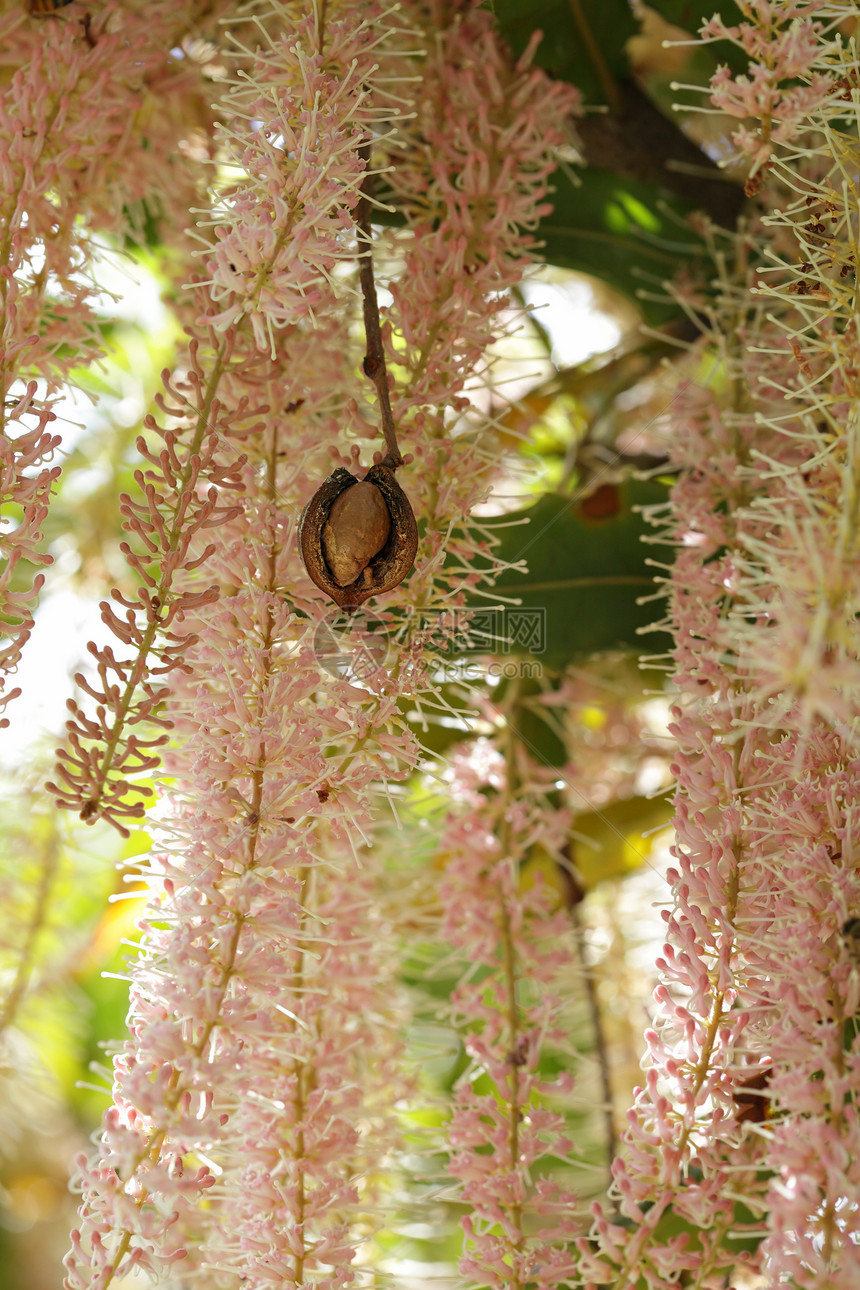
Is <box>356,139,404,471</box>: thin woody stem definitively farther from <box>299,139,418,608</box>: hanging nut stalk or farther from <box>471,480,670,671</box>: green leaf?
<box>471,480,670,671</box>: green leaf

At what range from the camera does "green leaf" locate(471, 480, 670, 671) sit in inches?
26.0

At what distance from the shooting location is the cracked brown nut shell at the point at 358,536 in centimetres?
42

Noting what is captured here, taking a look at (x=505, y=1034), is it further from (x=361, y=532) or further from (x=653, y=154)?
(x=653, y=154)

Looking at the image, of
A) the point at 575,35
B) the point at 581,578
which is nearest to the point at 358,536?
the point at 581,578

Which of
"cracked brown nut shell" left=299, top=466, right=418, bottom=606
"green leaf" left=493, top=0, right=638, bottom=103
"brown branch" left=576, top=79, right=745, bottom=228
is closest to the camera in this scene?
"cracked brown nut shell" left=299, top=466, right=418, bottom=606

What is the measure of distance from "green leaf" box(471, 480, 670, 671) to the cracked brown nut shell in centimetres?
23

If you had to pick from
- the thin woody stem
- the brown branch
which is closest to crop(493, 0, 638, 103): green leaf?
the brown branch

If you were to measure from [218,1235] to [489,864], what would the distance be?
0.24 m

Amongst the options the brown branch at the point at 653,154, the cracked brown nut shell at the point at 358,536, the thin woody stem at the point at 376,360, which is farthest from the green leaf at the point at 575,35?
the cracked brown nut shell at the point at 358,536

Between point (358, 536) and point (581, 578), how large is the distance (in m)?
0.28

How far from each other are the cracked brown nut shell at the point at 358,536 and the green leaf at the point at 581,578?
233mm

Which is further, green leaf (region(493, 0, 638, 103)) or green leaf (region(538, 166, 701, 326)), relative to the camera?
green leaf (region(538, 166, 701, 326))

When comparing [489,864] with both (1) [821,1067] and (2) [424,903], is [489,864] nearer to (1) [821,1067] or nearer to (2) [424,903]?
(2) [424,903]

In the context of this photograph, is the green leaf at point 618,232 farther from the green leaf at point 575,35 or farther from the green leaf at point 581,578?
the green leaf at point 581,578
